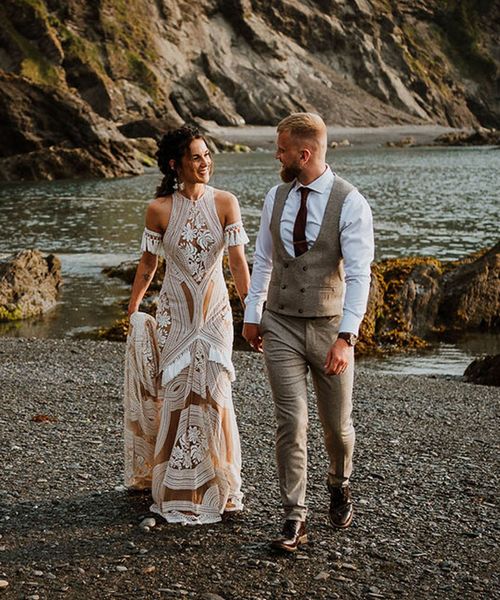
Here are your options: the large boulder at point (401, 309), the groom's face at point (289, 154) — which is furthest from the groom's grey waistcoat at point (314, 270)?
the large boulder at point (401, 309)

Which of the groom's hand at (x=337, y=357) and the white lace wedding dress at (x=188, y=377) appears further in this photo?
the white lace wedding dress at (x=188, y=377)

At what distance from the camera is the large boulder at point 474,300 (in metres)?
19.4

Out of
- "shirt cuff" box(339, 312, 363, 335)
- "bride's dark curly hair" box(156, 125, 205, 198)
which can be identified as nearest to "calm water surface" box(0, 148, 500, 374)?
"bride's dark curly hair" box(156, 125, 205, 198)

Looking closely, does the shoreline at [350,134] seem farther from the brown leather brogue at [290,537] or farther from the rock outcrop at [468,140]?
the brown leather brogue at [290,537]

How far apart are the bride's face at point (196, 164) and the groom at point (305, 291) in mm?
761

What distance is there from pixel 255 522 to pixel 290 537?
2.11ft

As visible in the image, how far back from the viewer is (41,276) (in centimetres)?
2275

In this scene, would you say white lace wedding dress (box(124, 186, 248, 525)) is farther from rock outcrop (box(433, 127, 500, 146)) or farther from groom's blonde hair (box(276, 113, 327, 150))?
rock outcrop (box(433, 127, 500, 146))

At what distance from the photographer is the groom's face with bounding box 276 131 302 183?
6027mm

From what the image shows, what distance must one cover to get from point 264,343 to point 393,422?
14.9 feet

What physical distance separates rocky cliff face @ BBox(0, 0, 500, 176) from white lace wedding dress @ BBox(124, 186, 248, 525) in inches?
3666

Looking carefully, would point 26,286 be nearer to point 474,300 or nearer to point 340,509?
point 474,300

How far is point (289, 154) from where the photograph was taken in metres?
6.05


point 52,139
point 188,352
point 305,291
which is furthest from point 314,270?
point 52,139
